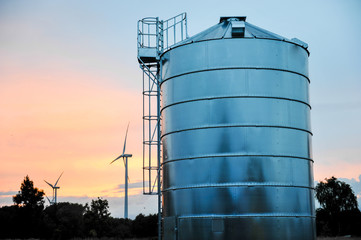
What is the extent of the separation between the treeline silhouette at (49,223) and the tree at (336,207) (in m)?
29.8

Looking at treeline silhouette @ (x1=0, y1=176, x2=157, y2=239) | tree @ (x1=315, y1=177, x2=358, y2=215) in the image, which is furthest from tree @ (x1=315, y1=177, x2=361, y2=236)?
treeline silhouette @ (x1=0, y1=176, x2=157, y2=239)

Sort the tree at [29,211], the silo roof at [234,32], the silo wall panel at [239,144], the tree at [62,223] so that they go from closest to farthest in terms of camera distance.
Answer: the silo wall panel at [239,144] → the silo roof at [234,32] → the tree at [29,211] → the tree at [62,223]

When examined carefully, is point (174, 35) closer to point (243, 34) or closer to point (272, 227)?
point (243, 34)

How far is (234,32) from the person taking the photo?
20328 millimetres

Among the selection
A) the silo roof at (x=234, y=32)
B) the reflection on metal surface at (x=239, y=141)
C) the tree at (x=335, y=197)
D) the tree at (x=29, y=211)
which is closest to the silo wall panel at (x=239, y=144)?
the reflection on metal surface at (x=239, y=141)

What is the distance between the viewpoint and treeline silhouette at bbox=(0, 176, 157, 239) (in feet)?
198

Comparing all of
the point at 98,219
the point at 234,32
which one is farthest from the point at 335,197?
the point at 234,32

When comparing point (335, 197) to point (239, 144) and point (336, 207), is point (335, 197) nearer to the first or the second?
point (336, 207)

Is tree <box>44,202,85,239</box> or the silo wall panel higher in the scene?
the silo wall panel

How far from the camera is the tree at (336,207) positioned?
247ft

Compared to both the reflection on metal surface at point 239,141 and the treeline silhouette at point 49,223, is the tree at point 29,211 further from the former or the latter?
the reflection on metal surface at point 239,141

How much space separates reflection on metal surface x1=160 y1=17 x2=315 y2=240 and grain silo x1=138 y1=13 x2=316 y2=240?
0.04 m

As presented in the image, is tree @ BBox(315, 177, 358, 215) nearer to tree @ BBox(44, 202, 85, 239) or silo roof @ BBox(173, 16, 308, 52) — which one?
tree @ BBox(44, 202, 85, 239)

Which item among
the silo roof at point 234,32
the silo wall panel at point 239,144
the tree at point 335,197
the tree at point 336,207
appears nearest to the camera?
the silo wall panel at point 239,144
